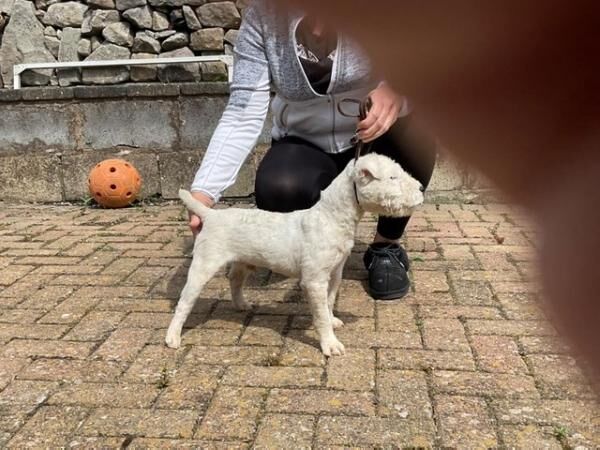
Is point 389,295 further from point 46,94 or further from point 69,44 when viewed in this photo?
point 69,44

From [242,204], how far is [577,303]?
5.15 metres

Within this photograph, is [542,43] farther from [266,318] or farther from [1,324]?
[1,324]

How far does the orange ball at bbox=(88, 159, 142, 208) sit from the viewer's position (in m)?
5.46

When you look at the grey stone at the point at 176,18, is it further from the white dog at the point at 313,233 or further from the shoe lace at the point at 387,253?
the white dog at the point at 313,233

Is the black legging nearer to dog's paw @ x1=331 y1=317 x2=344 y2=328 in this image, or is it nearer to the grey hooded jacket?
the grey hooded jacket

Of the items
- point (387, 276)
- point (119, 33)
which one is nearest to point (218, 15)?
point (119, 33)

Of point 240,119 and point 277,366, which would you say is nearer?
point 277,366

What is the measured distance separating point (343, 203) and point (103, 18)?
5710 millimetres

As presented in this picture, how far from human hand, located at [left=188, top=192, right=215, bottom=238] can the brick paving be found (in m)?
0.45

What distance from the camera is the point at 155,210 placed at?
5.55 metres

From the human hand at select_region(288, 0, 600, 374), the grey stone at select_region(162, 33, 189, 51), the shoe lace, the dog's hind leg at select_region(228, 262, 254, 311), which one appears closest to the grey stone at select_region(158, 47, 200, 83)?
the grey stone at select_region(162, 33, 189, 51)

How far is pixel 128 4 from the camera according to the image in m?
7.27

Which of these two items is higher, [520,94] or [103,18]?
[520,94]

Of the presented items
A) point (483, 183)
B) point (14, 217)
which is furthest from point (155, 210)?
point (483, 183)
